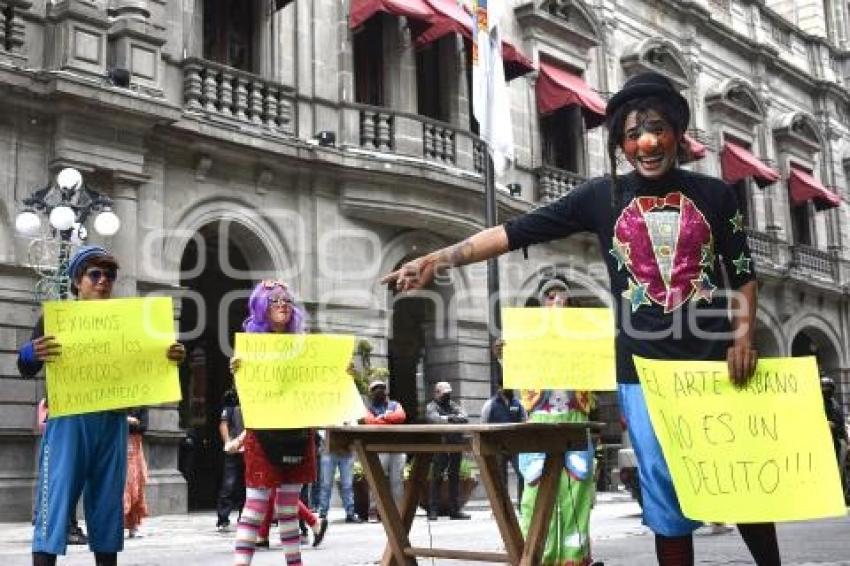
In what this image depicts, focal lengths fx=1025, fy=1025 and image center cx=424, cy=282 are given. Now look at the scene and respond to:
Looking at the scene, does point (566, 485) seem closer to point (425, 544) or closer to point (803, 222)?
point (425, 544)

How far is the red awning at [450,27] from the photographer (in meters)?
16.0

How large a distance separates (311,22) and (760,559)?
1356 cm

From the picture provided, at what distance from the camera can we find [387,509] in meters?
4.33

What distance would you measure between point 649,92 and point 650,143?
0.60 feet

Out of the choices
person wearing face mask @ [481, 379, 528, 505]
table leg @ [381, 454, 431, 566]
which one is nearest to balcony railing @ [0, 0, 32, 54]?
person wearing face mask @ [481, 379, 528, 505]

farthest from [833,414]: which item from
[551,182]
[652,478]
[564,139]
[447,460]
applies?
[564,139]

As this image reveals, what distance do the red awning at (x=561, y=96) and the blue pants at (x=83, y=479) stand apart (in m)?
15.7

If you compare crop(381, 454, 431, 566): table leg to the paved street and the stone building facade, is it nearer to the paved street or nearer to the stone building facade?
the paved street

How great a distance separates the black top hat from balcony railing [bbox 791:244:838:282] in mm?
24289

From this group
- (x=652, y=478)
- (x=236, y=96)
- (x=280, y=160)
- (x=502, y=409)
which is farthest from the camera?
(x=280, y=160)

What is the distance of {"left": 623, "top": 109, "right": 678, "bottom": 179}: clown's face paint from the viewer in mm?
3625

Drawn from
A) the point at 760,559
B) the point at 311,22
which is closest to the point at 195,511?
the point at 311,22

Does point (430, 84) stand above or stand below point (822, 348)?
above

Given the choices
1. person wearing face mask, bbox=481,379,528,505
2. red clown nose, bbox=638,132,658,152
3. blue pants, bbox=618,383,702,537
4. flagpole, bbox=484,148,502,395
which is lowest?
blue pants, bbox=618,383,702,537
